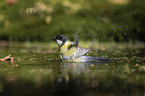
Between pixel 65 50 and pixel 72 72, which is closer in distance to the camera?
pixel 72 72

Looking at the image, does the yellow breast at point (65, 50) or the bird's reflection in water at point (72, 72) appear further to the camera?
the yellow breast at point (65, 50)

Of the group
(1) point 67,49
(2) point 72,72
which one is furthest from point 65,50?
(2) point 72,72

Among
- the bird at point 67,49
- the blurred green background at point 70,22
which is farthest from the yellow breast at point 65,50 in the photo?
the blurred green background at point 70,22

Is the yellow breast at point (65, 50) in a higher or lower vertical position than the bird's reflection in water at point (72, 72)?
higher

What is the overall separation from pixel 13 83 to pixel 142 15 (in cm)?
15922

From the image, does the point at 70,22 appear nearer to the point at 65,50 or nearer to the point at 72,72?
the point at 65,50

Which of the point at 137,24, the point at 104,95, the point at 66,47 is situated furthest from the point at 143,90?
the point at 137,24

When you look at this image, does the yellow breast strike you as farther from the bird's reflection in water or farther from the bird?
the bird's reflection in water

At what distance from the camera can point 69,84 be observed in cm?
1162

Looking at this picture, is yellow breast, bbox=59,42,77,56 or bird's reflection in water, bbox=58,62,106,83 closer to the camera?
bird's reflection in water, bbox=58,62,106,83

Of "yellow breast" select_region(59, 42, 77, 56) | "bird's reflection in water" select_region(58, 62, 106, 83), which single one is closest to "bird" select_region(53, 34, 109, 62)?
"yellow breast" select_region(59, 42, 77, 56)

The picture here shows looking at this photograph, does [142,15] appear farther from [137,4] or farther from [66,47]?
[66,47]

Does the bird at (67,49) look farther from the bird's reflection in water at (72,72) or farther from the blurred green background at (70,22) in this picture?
the blurred green background at (70,22)

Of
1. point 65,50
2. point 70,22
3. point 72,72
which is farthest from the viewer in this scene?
point 70,22
